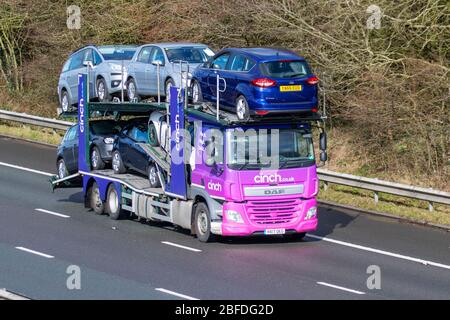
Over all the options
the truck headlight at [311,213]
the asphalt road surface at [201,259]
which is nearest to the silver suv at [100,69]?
the asphalt road surface at [201,259]

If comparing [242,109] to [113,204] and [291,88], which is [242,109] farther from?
[113,204]

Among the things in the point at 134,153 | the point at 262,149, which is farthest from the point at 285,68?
the point at 134,153

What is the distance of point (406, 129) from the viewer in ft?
94.5

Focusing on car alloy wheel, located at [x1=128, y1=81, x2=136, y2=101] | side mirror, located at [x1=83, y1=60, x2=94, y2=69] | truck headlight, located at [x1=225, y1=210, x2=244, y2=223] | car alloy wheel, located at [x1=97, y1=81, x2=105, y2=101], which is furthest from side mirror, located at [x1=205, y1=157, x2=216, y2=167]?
car alloy wheel, located at [x1=97, y1=81, x2=105, y2=101]

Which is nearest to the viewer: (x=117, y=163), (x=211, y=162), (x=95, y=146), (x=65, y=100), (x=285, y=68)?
(x=211, y=162)

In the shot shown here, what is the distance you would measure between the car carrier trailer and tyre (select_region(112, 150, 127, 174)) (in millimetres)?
1467

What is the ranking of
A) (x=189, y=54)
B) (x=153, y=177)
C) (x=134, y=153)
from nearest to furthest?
(x=153, y=177)
(x=134, y=153)
(x=189, y=54)

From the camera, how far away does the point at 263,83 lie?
69.1 ft

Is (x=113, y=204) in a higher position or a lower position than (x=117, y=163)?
lower

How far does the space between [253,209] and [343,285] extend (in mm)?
3233

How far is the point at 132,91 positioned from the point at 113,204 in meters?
3.24

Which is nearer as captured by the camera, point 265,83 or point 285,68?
point 265,83

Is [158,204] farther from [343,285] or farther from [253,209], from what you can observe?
[343,285]
